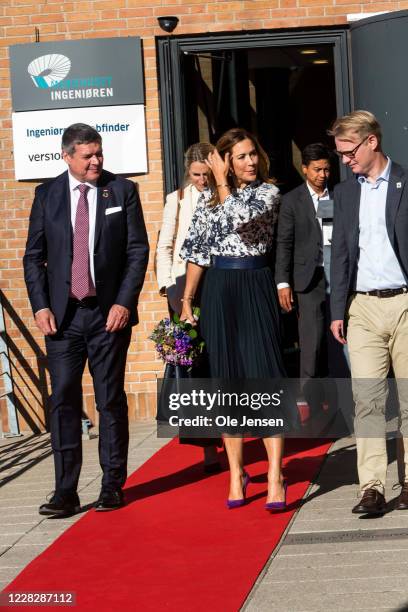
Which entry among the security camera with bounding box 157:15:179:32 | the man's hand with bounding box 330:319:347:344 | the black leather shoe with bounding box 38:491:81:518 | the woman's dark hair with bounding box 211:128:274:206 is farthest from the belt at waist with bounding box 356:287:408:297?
the security camera with bounding box 157:15:179:32

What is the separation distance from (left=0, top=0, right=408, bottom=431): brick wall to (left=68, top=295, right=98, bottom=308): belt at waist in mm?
2979

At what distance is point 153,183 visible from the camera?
10.1 metres


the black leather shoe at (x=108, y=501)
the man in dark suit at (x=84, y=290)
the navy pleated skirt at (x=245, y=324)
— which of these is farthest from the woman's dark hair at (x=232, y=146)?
the black leather shoe at (x=108, y=501)

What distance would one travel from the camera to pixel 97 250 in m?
7.11

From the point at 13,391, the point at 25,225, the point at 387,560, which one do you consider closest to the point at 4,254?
the point at 25,225

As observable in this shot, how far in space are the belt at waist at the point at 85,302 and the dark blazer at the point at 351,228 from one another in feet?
4.36

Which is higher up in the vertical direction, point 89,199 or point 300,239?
point 89,199

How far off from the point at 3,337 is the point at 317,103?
4024 millimetres

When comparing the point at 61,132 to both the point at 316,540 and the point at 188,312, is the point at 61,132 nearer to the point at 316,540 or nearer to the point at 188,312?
the point at 188,312

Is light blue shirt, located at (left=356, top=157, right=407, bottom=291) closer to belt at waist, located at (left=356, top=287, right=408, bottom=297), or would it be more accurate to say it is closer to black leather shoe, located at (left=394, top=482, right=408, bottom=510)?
belt at waist, located at (left=356, top=287, right=408, bottom=297)

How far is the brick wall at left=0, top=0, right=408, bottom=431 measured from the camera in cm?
999

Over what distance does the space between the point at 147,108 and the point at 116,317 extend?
340cm

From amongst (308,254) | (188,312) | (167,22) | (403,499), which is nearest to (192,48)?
(167,22)

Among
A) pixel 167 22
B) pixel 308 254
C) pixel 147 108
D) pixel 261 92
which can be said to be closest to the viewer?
pixel 308 254
